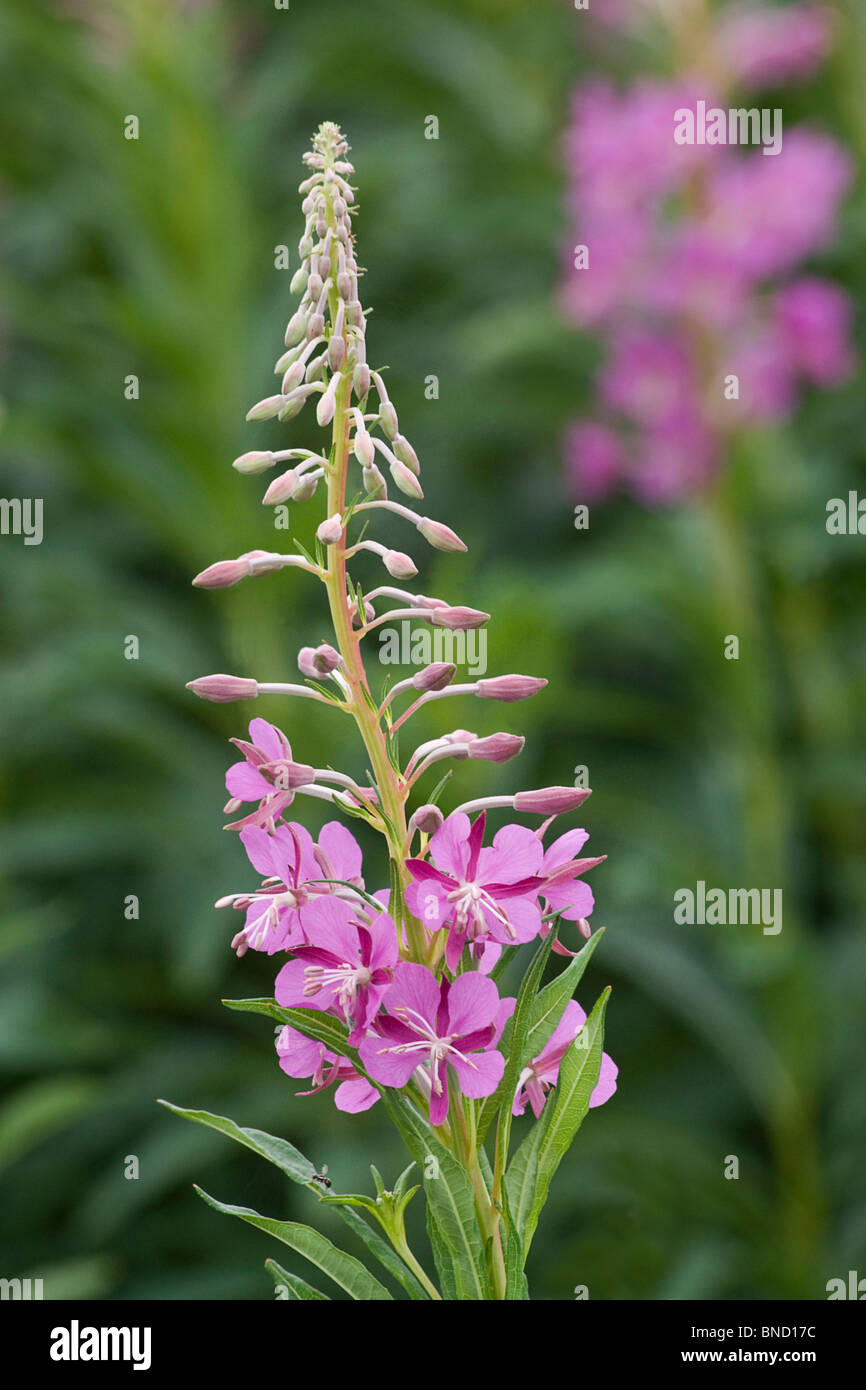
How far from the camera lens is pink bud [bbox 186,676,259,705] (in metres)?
0.77

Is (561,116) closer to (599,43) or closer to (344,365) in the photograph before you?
(599,43)

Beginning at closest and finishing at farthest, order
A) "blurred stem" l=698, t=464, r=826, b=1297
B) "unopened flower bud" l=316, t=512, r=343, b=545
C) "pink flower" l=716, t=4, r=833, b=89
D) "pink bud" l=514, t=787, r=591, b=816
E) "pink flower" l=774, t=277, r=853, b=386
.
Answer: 1. "unopened flower bud" l=316, t=512, r=343, b=545
2. "pink bud" l=514, t=787, r=591, b=816
3. "blurred stem" l=698, t=464, r=826, b=1297
4. "pink flower" l=774, t=277, r=853, b=386
5. "pink flower" l=716, t=4, r=833, b=89

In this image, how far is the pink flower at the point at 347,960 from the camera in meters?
0.70

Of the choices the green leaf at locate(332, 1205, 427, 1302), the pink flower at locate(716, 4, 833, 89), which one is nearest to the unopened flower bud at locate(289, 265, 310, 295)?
the green leaf at locate(332, 1205, 427, 1302)

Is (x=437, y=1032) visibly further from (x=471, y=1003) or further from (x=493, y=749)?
(x=493, y=749)

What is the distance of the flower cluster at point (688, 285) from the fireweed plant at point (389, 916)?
277 cm

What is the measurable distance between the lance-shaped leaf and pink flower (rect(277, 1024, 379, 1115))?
3.5 inches

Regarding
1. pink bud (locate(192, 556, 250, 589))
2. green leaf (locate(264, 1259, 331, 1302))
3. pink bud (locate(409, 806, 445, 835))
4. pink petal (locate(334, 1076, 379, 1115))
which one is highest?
pink bud (locate(192, 556, 250, 589))

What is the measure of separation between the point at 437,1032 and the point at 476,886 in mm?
74

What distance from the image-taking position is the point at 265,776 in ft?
2.35

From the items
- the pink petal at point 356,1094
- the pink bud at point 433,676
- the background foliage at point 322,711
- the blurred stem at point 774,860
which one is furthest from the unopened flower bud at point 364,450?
the blurred stem at point 774,860

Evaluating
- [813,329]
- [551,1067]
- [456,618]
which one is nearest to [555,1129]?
[551,1067]

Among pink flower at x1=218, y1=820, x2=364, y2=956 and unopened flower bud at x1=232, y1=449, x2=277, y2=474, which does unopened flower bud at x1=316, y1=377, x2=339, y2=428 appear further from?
pink flower at x1=218, y1=820, x2=364, y2=956

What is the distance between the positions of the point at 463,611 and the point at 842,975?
2.86 meters
